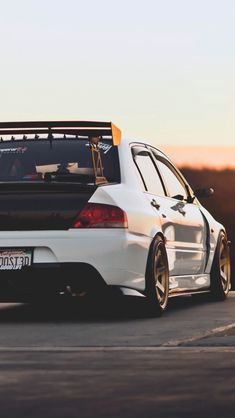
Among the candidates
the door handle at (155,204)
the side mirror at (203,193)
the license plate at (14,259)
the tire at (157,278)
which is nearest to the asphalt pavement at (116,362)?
the tire at (157,278)

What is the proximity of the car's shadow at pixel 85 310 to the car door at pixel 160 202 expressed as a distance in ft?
1.90

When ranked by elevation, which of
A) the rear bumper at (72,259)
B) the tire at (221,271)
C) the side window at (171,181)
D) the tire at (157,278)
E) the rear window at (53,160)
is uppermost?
the rear window at (53,160)

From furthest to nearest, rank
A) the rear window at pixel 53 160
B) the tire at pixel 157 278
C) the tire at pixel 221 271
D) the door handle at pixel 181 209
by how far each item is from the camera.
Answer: the tire at pixel 221 271 → the door handle at pixel 181 209 → the rear window at pixel 53 160 → the tire at pixel 157 278

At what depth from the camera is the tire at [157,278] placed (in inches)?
450

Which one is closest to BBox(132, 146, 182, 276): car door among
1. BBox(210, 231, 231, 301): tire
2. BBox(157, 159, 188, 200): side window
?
BBox(157, 159, 188, 200): side window

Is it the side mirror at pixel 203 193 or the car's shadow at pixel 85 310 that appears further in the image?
the side mirror at pixel 203 193

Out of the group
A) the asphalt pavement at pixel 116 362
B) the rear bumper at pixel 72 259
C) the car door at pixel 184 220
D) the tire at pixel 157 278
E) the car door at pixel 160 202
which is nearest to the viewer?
the asphalt pavement at pixel 116 362

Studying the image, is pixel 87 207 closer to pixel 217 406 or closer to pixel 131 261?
pixel 131 261

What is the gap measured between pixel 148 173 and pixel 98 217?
4.95 feet

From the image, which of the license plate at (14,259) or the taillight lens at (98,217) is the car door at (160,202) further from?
the license plate at (14,259)

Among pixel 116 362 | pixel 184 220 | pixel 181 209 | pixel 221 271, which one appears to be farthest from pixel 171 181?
pixel 116 362

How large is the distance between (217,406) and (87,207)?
16.2 ft

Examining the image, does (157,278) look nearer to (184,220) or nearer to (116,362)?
(184,220)

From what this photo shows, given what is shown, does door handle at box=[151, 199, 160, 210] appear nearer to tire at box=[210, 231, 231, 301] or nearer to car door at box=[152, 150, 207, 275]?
car door at box=[152, 150, 207, 275]
